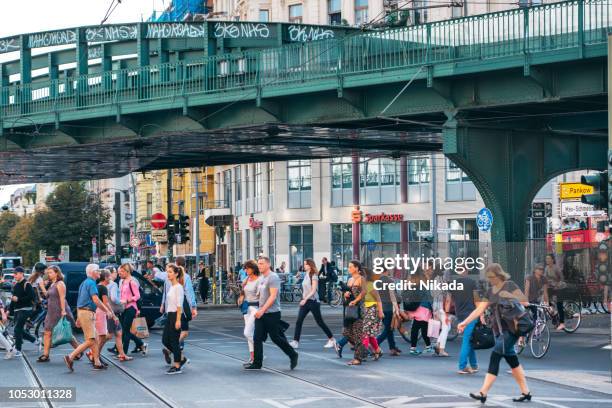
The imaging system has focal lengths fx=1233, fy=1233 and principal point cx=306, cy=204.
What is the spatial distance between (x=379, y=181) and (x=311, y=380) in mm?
46675

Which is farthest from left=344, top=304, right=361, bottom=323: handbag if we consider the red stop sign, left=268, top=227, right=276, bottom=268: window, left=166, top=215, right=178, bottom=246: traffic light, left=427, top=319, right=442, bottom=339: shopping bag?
left=268, top=227, right=276, bottom=268: window

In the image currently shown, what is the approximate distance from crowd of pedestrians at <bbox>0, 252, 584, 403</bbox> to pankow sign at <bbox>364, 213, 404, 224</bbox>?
122ft

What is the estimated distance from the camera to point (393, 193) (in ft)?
205

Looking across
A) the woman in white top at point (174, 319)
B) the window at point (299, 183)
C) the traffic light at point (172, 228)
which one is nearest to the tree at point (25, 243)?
the window at point (299, 183)

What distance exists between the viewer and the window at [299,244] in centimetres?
6650

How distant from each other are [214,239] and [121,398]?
226 feet

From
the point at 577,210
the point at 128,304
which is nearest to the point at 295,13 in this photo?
the point at 577,210

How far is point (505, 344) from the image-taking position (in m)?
14.3

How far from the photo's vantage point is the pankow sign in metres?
61.8

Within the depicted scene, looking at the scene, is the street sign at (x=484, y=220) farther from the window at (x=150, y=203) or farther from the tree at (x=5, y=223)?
the tree at (x=5, y=223)

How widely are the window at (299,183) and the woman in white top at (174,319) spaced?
47.7 m

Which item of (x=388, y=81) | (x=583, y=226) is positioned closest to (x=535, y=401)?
(x=388, y=81)

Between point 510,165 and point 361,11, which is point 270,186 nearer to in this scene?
point 361,11

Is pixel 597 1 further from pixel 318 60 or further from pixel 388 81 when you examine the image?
pixel 318 60
